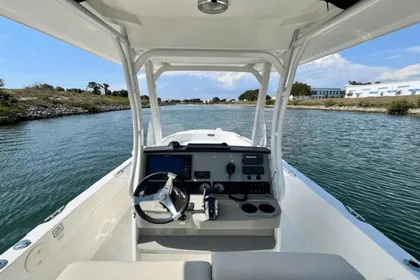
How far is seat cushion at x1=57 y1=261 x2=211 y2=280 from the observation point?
0.94m

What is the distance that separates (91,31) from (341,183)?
6.13 meters

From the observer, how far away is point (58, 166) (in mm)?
7281

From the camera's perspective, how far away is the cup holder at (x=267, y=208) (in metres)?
1.94

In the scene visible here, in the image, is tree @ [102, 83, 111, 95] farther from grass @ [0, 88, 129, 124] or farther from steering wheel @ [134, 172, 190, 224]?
steering wheel @ [134, 172, 190, 224]

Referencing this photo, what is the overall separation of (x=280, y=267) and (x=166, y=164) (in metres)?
1.53

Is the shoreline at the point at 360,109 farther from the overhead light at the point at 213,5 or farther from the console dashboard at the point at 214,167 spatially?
the overhead light at the point at 213,5

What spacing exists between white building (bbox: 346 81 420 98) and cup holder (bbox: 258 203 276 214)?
4277 cm

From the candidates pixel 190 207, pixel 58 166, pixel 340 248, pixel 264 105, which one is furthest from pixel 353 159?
pixel 58 166

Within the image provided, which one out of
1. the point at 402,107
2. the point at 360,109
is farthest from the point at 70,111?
the point at 402,107

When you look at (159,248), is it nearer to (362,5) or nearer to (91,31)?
(91,31)

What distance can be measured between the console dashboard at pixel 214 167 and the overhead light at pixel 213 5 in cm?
126

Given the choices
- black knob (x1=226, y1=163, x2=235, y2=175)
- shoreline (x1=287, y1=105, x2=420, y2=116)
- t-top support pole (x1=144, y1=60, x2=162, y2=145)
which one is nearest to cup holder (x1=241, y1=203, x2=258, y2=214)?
black knob (x1=226, y1=163, x2=235, y2=175)

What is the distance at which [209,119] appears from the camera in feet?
14.2

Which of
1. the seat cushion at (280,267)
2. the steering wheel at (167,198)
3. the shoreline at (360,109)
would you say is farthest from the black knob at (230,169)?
the shoreline at (360,109)
